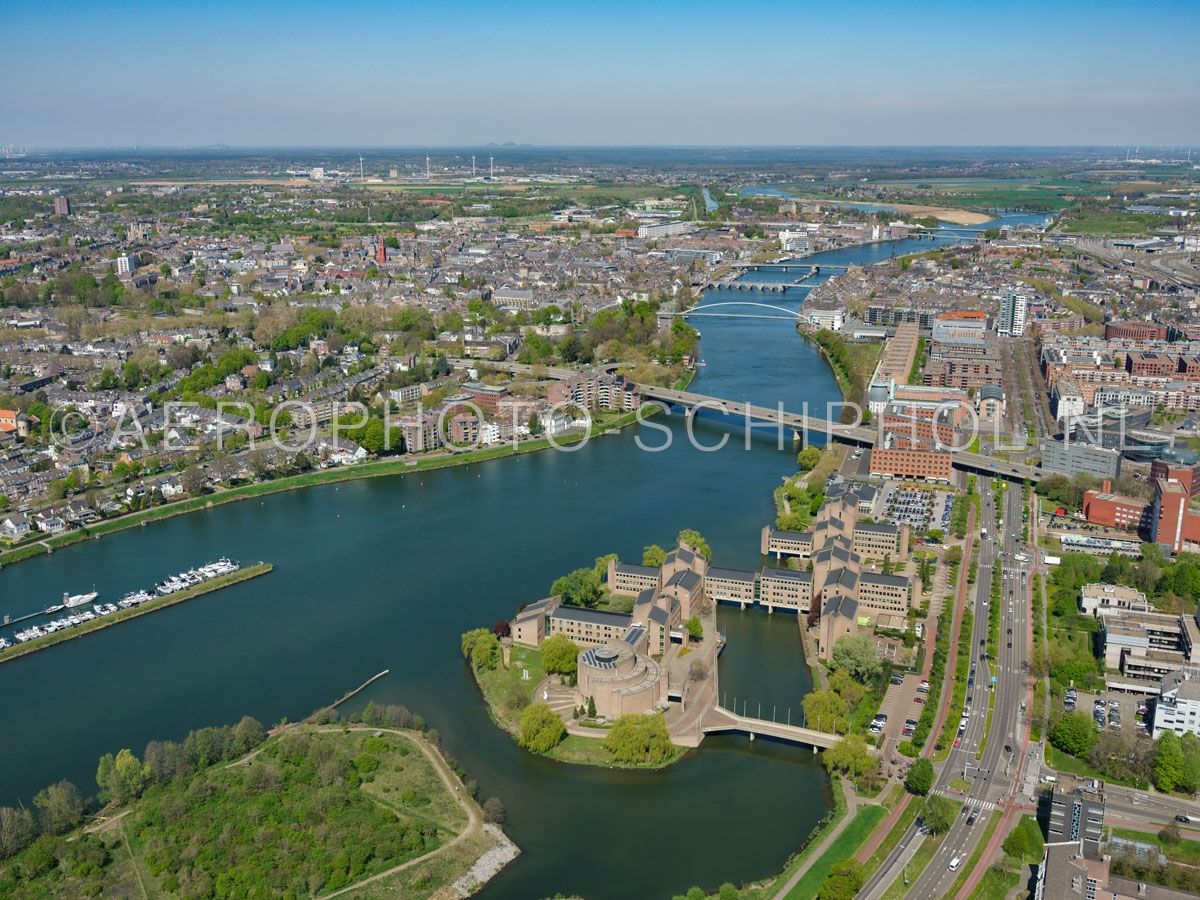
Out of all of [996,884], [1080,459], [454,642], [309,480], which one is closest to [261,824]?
[454,642]

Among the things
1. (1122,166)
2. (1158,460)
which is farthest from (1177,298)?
(1122,166)

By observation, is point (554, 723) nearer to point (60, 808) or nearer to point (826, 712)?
point (826, 712)

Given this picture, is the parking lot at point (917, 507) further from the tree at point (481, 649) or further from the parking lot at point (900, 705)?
the tree at point (481, 649)

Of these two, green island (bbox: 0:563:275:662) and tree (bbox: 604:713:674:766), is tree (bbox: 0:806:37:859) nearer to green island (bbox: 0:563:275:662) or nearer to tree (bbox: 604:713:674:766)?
green island (bbox: 0:563:275:662)

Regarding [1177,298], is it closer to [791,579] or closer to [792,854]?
[791,579]

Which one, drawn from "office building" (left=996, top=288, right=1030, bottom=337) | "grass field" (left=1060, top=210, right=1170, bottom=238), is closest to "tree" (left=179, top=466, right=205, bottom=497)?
"office building" (left=996, top=288, right=1030, bottom=337)
